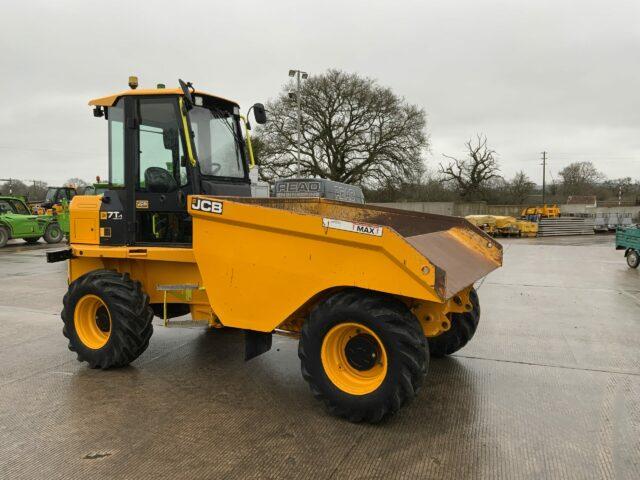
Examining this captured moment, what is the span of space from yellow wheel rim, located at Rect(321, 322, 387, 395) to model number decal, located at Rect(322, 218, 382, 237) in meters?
0.65

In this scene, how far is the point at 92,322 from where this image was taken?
4.86m

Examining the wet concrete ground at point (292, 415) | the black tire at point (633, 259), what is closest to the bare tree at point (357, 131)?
the black tire at point (633, 259)

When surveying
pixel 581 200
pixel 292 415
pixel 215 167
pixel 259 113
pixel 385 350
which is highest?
pixel 581 200

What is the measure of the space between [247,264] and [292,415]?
1182 mm

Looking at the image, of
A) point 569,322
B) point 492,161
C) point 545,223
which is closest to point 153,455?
point 569,322

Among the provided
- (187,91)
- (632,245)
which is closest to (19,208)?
(187,91)

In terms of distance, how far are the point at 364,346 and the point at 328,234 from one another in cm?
85

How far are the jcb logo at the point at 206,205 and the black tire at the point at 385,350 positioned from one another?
1.11 m

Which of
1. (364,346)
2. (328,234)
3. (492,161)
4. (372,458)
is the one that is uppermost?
(492,161)

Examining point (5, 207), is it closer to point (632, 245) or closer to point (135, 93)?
point (135, 93)

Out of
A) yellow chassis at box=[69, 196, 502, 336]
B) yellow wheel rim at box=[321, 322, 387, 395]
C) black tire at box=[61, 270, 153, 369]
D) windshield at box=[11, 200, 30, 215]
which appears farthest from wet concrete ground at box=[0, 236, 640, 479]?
windshield at box=[11, 200, 30, 215]

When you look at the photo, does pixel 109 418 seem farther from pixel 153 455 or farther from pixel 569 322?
pixel 569 322

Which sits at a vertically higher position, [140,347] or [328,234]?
[328,234]

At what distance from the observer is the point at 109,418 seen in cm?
367
